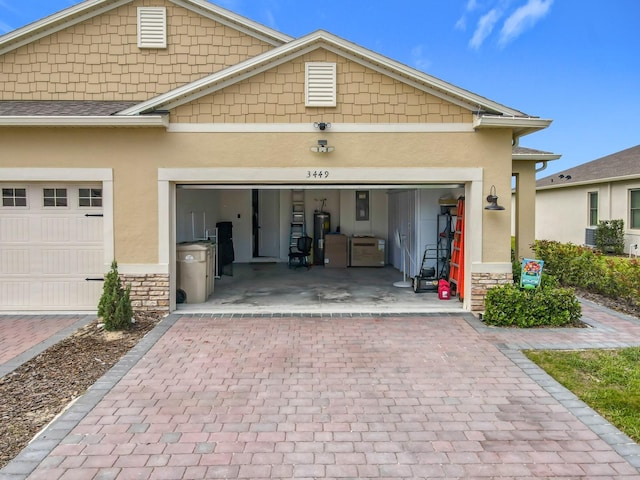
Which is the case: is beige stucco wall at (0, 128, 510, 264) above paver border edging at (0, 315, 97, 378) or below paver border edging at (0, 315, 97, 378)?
above

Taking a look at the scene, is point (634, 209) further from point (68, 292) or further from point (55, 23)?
point (55, 23)

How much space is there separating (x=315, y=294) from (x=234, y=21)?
656 cm

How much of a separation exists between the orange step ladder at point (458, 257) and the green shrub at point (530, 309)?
1.41 metres

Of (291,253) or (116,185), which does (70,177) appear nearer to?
(116,185)

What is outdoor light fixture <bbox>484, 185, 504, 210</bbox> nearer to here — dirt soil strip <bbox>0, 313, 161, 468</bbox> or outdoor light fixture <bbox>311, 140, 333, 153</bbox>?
outdoor light fixture <bbox>311, 140, 333, 153</bbox>

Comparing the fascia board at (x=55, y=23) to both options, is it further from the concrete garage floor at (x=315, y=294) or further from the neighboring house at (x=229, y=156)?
the concrete garage floor at (x=315, y=294)

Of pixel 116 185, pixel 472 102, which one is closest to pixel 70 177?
pixel 116 185

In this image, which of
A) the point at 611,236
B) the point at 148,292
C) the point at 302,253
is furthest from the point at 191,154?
the point at 611,236

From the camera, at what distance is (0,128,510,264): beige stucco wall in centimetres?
799

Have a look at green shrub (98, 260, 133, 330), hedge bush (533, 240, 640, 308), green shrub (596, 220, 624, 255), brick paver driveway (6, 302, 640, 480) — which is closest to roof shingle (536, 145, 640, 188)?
green shrub (596, 220, 624, 255)

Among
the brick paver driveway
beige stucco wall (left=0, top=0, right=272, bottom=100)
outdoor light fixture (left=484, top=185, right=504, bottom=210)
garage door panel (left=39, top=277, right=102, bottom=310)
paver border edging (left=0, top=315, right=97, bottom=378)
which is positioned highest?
beige stucco wall (left=0, top=0, right=272, bottom=100)

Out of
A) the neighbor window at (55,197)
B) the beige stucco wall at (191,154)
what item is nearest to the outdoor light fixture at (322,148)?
the beige stucco wall at (191,154)

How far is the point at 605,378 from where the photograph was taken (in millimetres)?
5320

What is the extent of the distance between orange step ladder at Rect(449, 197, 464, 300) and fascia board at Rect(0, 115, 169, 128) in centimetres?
591
